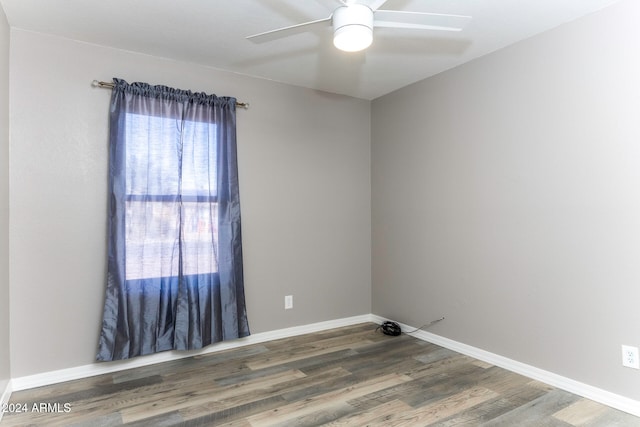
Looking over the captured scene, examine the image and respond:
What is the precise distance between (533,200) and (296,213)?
1.94 meters

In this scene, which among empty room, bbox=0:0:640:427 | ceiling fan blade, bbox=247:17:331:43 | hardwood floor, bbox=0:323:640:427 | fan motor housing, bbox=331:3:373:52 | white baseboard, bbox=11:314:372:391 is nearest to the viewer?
fan motor housing, bbox=331:3:373:52

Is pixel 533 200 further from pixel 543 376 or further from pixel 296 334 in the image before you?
pixel 296 334

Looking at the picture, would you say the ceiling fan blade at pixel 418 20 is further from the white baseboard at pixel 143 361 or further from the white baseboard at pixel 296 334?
the white baseboard at pixel 143 361

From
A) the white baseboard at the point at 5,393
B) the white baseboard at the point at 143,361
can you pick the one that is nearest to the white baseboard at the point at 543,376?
the white baseboard at the point at 143,361

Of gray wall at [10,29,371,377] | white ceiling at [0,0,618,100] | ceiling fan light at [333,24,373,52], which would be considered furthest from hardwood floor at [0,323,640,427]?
white ceiling at [0,0,618,100]

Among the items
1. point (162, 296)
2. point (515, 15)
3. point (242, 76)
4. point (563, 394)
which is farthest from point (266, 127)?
point (563, 394)

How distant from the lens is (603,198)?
2283 millimetres

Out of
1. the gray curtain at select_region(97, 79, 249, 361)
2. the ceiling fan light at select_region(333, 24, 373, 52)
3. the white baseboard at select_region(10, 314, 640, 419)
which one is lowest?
the white baseboard at select_region(10, 314, 640, 419)

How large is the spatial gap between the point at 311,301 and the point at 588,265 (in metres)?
2.24

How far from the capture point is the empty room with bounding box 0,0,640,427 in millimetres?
2219

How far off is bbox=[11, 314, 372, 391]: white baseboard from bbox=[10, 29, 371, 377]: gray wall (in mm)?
56

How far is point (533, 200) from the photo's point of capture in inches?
104

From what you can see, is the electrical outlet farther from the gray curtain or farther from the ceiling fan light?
the gray curtain

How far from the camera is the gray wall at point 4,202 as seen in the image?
223 cm
